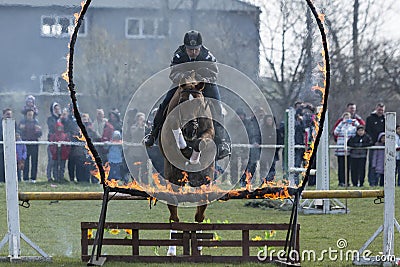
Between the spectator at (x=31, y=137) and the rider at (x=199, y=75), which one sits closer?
the rider at (x=199, y=75)

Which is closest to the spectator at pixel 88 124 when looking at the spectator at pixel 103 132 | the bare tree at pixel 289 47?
the spectator at pixel 103 132

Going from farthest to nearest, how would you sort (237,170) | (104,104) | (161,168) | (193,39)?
(104,104)
(237,170)
(161,168)
(193,39)

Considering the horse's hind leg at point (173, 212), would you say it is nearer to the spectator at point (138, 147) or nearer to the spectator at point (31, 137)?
the spectator at point (138, 147)

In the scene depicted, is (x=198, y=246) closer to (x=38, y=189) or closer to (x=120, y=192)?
(x=120, y=192)

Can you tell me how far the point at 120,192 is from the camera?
8.62 meters

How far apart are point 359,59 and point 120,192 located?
16.1 m

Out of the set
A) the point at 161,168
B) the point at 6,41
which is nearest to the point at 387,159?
the point at 161,168

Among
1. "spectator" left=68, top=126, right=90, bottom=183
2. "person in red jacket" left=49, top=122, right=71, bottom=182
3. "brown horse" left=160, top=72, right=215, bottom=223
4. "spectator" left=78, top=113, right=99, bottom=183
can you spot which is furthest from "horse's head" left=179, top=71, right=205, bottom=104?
"person in red jacket" left=49, top=122, right=71, bottom=182

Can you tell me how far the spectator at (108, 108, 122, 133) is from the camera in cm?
1757

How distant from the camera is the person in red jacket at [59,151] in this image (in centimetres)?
1878

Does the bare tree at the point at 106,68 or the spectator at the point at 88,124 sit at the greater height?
the bare tree at the point at 106,68

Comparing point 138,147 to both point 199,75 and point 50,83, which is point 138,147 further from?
point 199,75

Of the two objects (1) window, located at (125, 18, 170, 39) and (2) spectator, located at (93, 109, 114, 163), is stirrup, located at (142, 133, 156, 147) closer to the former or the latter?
(1) window, located at (125, 18, 170, 39)

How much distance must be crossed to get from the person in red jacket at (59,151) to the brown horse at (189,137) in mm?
9897
